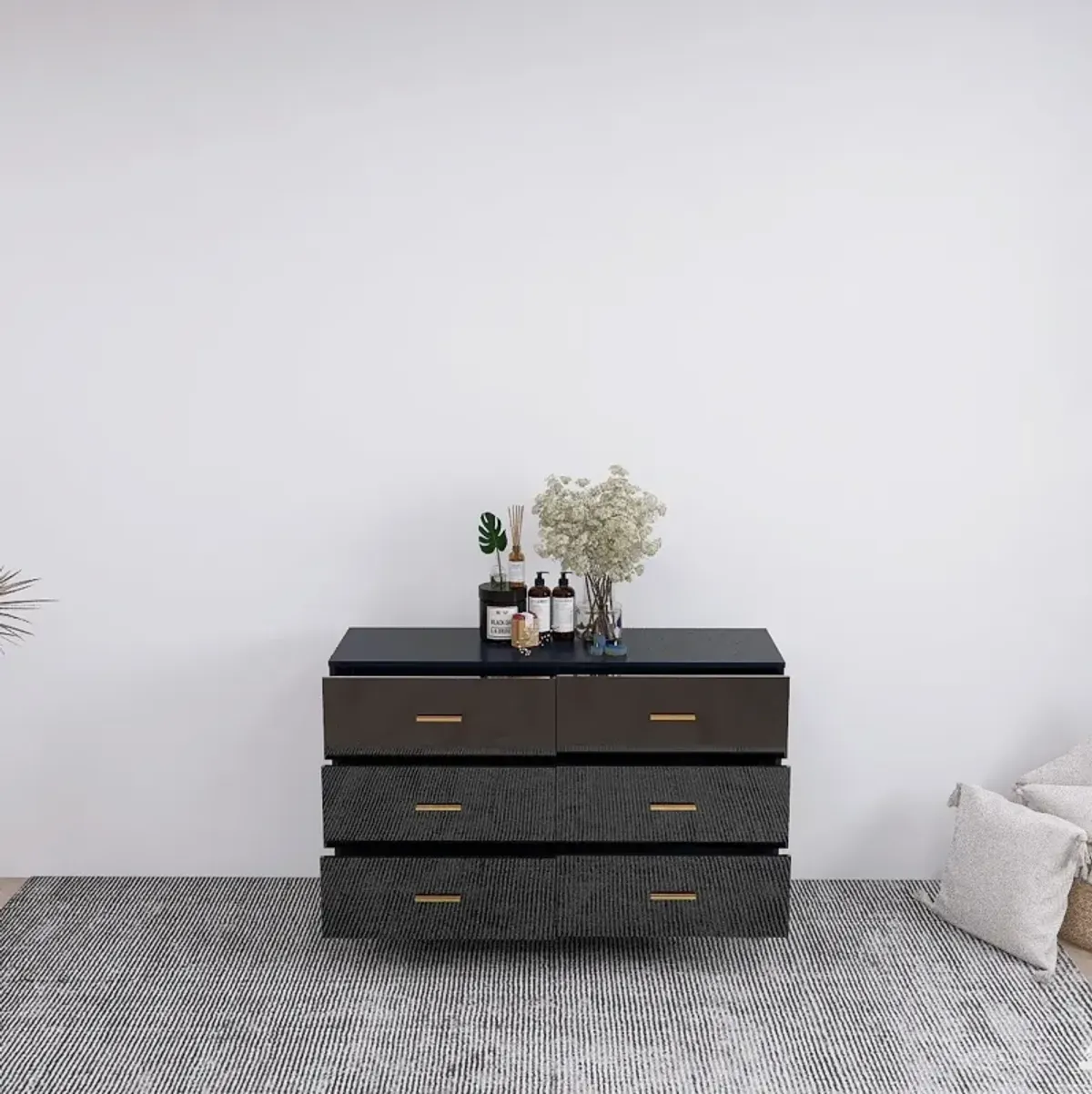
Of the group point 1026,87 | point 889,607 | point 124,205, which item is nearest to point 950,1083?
point 889,607

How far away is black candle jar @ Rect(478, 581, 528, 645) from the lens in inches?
130

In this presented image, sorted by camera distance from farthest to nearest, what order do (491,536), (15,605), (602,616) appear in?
(15,605) → (491,536) → (602,616)

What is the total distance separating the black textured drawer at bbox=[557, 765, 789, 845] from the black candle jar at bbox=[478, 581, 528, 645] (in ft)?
1.30

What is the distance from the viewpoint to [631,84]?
3.43 meters

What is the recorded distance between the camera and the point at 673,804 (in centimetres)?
318

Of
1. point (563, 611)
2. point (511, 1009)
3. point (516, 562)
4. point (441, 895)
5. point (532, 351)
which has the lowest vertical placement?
point (511, 1009)

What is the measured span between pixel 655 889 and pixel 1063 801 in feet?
3.83

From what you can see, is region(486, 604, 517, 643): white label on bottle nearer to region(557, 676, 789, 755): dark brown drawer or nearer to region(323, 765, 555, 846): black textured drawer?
region(557, 676, 789, 755): dark brown drawer

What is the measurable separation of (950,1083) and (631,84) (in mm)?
2618

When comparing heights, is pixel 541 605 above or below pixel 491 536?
below

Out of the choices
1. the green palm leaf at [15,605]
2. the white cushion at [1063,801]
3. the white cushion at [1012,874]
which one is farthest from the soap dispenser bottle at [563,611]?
the green palm leaf at [15,605]

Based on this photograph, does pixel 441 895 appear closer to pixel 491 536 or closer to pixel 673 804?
pixel 673 804

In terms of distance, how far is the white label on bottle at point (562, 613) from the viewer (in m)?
3.31

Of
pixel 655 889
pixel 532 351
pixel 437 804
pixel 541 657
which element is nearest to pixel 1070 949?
pixel 655 889
